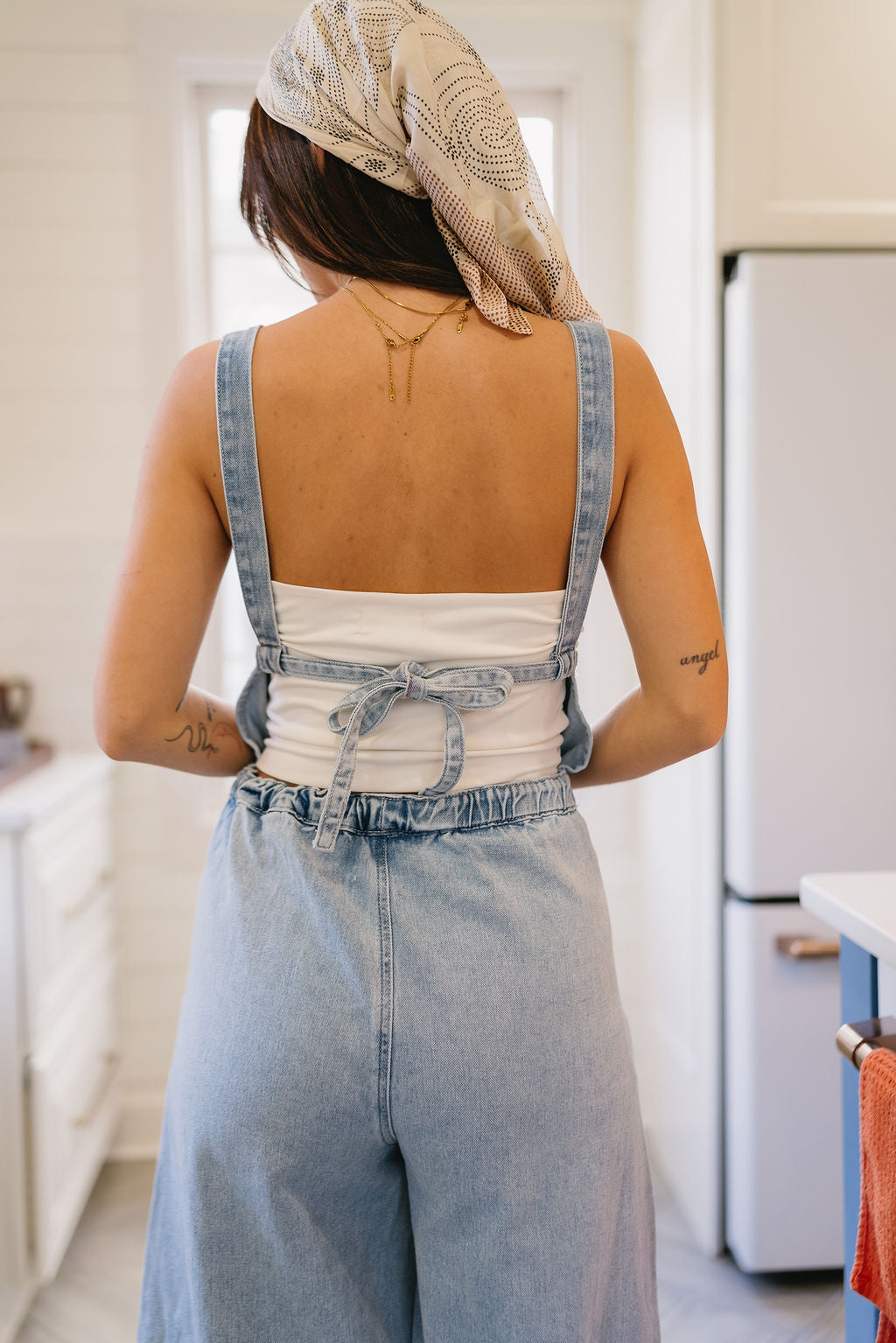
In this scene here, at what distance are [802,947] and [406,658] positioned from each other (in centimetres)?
117

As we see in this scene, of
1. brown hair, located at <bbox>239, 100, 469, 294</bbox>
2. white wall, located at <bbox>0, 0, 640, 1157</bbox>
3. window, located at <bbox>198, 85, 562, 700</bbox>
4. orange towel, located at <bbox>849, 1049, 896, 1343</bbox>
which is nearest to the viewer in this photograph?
orange towel, located at <bbox>849, 1049, 896, 1343</bbox>

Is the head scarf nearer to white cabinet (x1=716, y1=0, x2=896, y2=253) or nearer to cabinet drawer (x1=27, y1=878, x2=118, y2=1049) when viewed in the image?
white cabinet (x1=716, y1=0, x2=896, y2=253)

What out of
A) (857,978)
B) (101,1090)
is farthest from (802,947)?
(101,1090)

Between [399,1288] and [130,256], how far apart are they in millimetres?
1976

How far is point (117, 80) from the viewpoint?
6.79 feet

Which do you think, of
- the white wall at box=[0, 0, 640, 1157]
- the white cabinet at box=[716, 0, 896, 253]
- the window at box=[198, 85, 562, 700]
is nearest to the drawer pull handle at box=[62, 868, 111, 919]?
the white wall at box=[0, 0, 640, 1157]

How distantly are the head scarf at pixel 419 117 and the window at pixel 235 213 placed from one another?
4.76 ft

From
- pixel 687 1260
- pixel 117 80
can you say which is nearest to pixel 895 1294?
pixel 687 1260

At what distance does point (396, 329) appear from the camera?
76cm

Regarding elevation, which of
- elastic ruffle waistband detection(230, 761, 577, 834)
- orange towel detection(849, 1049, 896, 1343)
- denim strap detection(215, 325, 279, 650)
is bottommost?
orange towel detection(849, 1049, 896, 1343)

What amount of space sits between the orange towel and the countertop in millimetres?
104

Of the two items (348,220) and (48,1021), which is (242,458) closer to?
(348,220)

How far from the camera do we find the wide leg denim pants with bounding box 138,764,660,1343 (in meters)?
0.70

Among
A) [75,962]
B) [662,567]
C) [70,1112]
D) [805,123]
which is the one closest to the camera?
[662,567]
